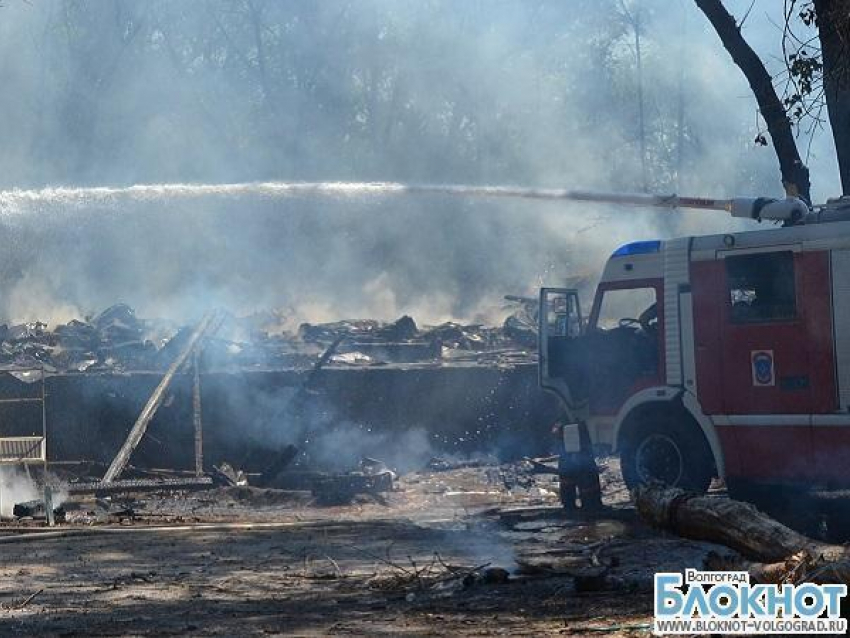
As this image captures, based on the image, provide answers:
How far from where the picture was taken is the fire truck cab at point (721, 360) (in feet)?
36.3

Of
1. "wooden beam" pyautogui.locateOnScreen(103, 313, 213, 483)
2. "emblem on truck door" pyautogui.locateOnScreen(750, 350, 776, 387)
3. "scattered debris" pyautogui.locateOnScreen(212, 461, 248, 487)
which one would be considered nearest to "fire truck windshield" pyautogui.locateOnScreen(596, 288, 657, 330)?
"emblem on truck door" pyautogui.locateOnScreen(750, 350, 776, 387)

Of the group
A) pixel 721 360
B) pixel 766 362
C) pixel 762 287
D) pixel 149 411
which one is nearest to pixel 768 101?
pixel 762 287

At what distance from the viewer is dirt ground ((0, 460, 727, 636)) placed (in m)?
6.98

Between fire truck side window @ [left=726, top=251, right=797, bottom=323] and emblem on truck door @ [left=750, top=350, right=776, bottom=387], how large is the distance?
0.30 metres

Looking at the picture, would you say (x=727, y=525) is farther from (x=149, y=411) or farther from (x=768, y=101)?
(x=149, y=411)

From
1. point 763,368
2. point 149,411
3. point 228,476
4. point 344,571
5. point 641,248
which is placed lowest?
point 344,571

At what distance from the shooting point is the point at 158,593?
8.23m

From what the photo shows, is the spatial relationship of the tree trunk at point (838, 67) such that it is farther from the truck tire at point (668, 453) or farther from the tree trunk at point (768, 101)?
the truck tire at point (668, 453)

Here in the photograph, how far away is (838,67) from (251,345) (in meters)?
11.1

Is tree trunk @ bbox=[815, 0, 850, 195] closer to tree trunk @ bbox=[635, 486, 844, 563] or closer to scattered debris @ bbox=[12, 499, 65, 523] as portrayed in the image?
tree trunk @ bbox=[635, 486, 844, 563]

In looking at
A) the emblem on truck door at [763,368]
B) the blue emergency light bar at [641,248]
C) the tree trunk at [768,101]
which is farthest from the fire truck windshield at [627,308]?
the tree trunk at [768,101]

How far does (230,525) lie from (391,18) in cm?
2645

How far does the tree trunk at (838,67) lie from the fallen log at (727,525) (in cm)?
470

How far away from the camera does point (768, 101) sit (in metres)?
13.8
